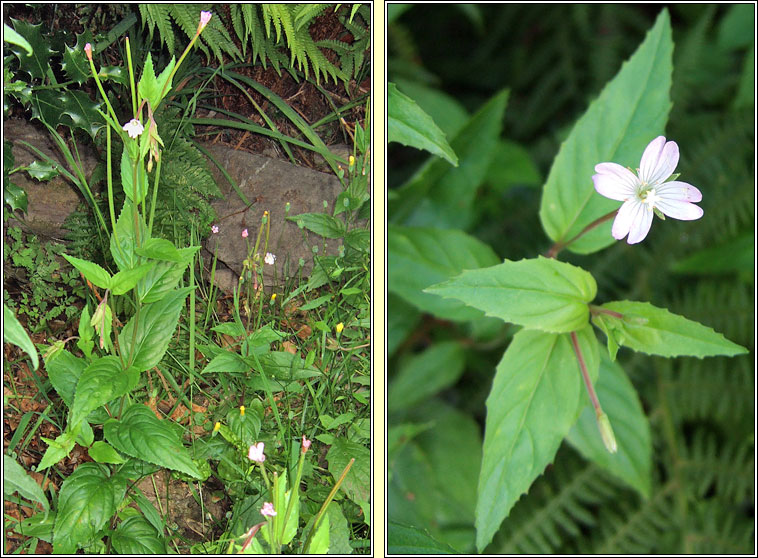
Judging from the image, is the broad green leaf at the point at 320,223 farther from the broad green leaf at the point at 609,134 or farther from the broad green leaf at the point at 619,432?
the broad green leaf at the point at 619,432

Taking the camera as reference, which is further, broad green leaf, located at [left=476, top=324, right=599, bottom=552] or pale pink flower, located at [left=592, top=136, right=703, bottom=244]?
broad green leaf, located at [left=476, top=324, right=599, bottom=552]

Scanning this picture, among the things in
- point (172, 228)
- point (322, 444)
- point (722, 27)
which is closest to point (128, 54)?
point (172, 228)

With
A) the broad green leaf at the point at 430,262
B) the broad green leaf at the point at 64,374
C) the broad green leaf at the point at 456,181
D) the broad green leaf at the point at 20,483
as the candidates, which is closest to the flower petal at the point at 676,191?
the broad green leaf at the point at 430,262

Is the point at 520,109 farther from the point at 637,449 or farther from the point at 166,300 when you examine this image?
the point at 166,300

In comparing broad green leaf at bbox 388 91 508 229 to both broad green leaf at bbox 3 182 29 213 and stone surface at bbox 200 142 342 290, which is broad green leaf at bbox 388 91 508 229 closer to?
stone surface at bbox 200 142 342 290

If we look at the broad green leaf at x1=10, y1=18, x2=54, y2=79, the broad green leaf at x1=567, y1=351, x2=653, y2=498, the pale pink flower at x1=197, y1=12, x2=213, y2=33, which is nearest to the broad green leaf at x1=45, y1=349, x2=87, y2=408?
the broad green leaf at x1=10, y1=18, x2=54, y2=79

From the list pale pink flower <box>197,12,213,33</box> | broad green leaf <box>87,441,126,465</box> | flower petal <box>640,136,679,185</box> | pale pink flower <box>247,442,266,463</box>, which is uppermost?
pale pink flower <box>197,12,213,33</box>

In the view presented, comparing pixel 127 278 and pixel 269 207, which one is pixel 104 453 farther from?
pixel 269 207

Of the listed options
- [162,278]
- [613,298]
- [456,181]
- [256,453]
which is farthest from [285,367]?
[613,298]
